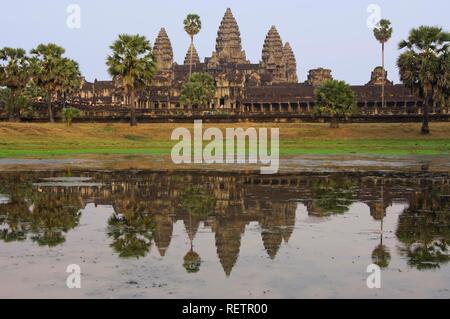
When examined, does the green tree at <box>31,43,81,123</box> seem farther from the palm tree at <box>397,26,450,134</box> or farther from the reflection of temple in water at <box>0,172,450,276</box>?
the reflection of temple in water at <box>0,172,450,276</box>

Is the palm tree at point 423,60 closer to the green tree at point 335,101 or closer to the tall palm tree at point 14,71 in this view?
the green tree at point 335,101

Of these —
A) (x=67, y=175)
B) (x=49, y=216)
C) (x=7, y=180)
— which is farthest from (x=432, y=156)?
(x=49, y=216)

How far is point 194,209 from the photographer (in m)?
23.3

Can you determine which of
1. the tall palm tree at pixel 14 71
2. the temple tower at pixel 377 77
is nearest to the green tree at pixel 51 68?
the tall palm tree at pixel 14 71

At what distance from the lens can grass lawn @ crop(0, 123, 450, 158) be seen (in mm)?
54988

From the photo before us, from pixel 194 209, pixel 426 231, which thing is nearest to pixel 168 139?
pixel 194 209

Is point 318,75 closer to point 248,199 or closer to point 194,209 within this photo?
point 248,199

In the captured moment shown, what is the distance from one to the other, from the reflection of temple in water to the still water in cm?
4

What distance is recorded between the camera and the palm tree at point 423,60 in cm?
6894

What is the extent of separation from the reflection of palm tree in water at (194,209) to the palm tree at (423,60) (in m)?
44.8

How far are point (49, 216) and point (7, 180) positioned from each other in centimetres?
1147

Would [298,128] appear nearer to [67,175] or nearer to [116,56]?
[116,56]

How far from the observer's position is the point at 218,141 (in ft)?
226

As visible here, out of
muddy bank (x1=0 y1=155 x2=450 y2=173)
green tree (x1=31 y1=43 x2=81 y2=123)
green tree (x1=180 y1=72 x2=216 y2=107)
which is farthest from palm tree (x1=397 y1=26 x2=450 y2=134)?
green tree (x1=180 y1=72 x2=216 y2=107)
